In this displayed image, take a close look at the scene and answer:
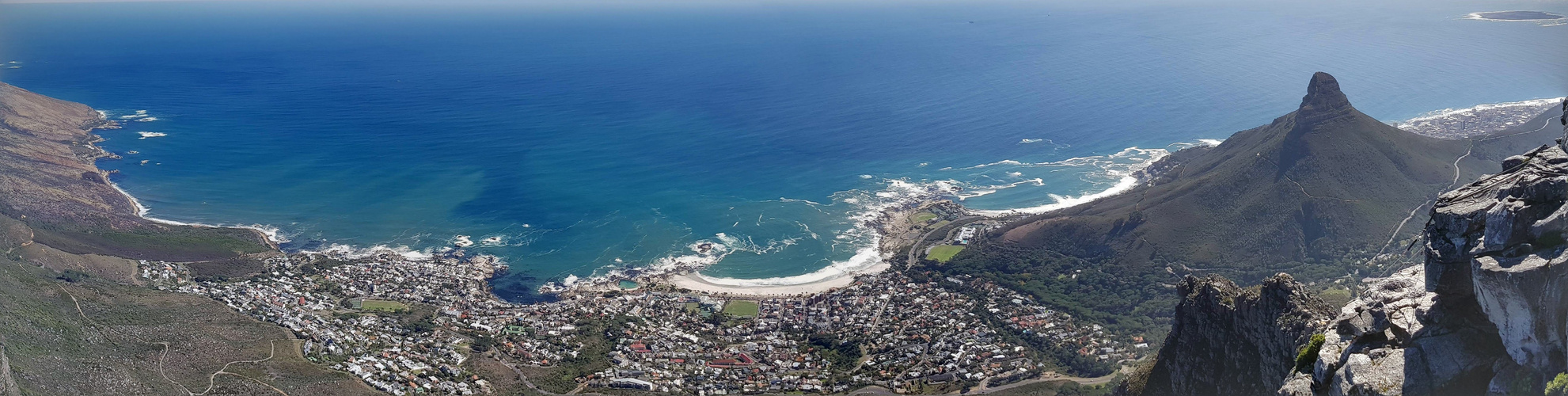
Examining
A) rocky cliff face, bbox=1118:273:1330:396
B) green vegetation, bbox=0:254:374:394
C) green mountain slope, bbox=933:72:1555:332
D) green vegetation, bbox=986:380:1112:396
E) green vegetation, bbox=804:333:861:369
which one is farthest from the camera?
green mountain slope, bbox=933:72:1555:332

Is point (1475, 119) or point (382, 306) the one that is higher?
point (1475, 119)

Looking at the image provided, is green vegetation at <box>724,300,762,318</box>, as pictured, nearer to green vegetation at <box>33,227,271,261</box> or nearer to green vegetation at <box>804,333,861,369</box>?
green vegetation at <box>804,333,861,369</box>

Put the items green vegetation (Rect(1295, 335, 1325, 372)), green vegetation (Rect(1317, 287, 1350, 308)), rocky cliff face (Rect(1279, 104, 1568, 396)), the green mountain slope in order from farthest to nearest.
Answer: the green mountain slope → green vegetation (Rect(1317, 287, 1350, 308)) → green vegetation (Rect(1295, 335, 1325, 372)) → rocky cliff face (Rect(1279, 104, 1568, 396))

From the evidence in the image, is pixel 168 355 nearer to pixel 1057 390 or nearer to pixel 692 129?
pixel 1057 390

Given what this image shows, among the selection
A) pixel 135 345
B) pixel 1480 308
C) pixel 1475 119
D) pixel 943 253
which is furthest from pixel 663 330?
pixel 1475 119

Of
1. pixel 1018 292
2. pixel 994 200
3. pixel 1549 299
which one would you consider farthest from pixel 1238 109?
pixel 1549 299

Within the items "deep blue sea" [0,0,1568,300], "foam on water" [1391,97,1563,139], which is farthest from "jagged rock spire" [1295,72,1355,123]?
"foam on water" [1391,97,1563,139]

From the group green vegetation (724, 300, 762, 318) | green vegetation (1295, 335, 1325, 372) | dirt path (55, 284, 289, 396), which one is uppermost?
green vegetation (1295, 335, 1325, 372)
